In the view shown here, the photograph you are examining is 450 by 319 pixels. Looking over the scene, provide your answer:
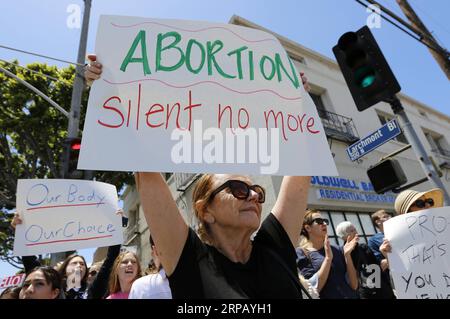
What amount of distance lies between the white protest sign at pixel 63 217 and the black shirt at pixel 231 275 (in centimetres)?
205

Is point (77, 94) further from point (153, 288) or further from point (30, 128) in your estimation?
point (30, 128)

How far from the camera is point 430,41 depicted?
6.53 metres

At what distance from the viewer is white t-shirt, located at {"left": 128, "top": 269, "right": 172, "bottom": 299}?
246 cm

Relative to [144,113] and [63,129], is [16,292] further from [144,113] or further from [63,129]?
[63,129]

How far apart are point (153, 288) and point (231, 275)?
1.47 meters

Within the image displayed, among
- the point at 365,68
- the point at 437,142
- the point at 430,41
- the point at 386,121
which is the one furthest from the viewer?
the point at 437,142

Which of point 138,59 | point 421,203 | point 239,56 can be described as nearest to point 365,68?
point 421,203

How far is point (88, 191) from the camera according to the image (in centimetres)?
312

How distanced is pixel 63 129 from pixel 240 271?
1178cm

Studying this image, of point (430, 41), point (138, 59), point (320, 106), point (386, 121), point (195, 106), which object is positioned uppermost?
point (386, 121)

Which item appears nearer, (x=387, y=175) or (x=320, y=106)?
(x=387, y=175)

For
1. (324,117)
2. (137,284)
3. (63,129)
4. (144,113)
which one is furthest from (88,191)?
(324,117)

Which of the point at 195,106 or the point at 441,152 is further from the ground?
the point at 441,152
